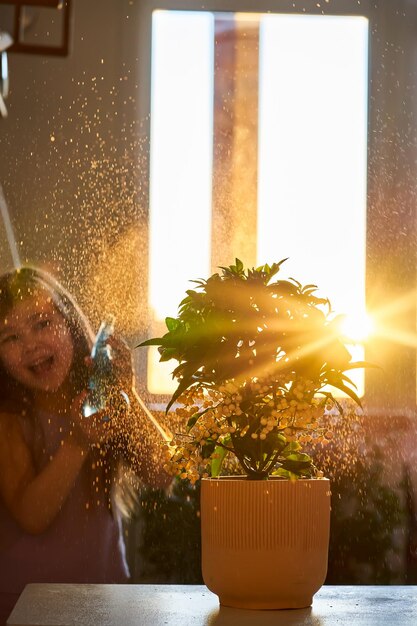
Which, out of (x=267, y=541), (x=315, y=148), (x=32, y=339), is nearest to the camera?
(x=267, y=541)

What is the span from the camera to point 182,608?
108 centimetres

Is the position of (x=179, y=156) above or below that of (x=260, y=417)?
above

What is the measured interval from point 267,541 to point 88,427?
0.91 metres

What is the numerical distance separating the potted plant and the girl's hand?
82cm

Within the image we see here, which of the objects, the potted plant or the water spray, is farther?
the water spray

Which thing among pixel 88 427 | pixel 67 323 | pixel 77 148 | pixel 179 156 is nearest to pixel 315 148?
pixel 179 156

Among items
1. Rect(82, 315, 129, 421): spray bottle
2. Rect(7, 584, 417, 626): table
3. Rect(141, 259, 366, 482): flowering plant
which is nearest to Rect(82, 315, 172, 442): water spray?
Rect(82, 315, 129, 421): spray bottle

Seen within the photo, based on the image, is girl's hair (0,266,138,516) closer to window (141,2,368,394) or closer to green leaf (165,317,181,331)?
window (141,2,368,394)

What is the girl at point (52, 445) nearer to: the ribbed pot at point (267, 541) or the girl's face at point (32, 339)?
Result: the girl's face at point (32, 339)

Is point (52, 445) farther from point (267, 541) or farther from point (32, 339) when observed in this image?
point (267, 541)

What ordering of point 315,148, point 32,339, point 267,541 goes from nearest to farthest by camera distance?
point 267,541
point 32,339
point 315,148

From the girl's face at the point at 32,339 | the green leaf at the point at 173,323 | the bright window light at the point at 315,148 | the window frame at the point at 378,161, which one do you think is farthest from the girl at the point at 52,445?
the green leaf at the point at 173,323

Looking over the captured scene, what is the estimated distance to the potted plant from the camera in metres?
1.06

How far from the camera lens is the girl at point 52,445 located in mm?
1849
